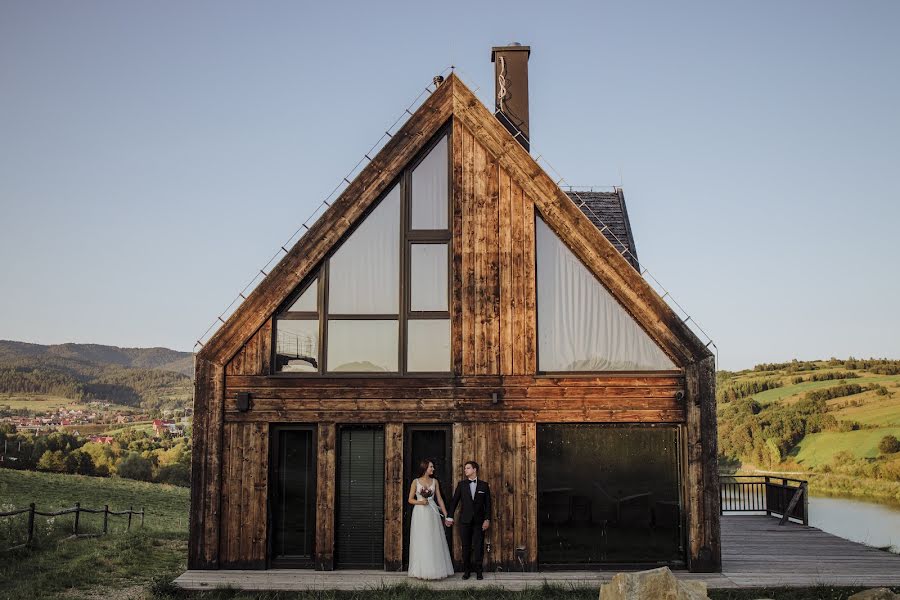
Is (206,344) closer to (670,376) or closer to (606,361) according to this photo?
(606,361)

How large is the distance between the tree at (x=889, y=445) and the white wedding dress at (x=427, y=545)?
3444 centimetres

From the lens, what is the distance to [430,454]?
35.4 feet

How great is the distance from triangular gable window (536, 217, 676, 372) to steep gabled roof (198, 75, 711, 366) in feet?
0.51

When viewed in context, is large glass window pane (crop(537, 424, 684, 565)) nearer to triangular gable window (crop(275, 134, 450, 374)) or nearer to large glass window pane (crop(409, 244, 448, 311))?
triangular gable window (crop(275, 134, 450, 374))

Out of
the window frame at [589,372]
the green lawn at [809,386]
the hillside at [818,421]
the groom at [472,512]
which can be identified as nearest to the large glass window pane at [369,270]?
the window frame at [589,372]

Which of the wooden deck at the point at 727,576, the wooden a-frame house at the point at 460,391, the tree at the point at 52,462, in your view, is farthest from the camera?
the tree at the point at 52,462

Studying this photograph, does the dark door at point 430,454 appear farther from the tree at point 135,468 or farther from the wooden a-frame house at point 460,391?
the tree at point 135,468

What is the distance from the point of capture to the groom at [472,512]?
10141 mm

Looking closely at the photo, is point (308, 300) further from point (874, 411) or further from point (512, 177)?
point (874, 411)

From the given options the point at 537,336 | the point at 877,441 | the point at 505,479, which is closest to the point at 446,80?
the point at 537,336

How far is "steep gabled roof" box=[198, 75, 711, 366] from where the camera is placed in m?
10.7

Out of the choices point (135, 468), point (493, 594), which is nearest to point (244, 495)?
point (493, 594)

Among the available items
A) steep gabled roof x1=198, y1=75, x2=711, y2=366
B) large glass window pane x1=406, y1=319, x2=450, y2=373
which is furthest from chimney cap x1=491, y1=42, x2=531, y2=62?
large glass window pane x1=406, y1=319, x2=450, y2=373

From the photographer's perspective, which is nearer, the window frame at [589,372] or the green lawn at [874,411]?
the window frame at [589,372]
